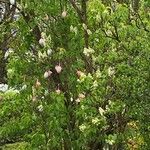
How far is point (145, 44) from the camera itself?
1139 cm

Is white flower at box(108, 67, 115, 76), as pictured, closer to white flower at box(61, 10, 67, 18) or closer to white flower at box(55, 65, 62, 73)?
white flower at box(55, 65, 62, 73)

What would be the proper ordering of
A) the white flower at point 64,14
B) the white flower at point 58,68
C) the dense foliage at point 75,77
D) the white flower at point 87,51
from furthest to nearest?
the white flower at point 64,14 < the white flower at point 58,68 < the white flower at point 87,51 < the dense foliage at point 75,77

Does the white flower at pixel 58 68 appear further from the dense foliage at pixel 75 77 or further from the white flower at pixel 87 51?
the white flower at pixel 87 51

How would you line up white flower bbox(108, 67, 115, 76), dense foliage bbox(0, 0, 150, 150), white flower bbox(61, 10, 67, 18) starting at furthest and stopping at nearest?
white flower bbox(61, 10, 67, 18), dense foliage bbox(0, 0, 150, 150), white flower bbox(108, 67, 115, 76)

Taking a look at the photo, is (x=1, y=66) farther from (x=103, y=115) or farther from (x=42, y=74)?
(x=103, y=115)

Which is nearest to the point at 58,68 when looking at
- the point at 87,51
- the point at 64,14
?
the point at 87,51

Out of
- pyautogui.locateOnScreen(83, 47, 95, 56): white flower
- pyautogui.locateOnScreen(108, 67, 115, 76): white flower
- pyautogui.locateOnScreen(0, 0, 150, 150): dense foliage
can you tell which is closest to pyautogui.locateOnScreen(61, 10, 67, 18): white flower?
pyautogui.locateOnScreen(0, 0, 150, 150): dense foliage

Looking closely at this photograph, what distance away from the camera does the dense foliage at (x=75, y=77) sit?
1232 cm

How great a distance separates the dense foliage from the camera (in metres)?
12.3

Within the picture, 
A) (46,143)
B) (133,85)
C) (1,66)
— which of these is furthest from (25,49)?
(1,66)

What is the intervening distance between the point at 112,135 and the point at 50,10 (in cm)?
347

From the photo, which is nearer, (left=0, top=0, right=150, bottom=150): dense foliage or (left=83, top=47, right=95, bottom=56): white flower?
(left=0, top=0, right=150, bottom=150): dense foliage

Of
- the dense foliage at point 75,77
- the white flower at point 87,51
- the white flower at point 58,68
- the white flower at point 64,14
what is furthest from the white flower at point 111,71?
the white flower at point 64,14

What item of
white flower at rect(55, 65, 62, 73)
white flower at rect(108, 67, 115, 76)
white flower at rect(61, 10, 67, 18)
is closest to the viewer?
white flower at rect(108, 67, 115, 76)
